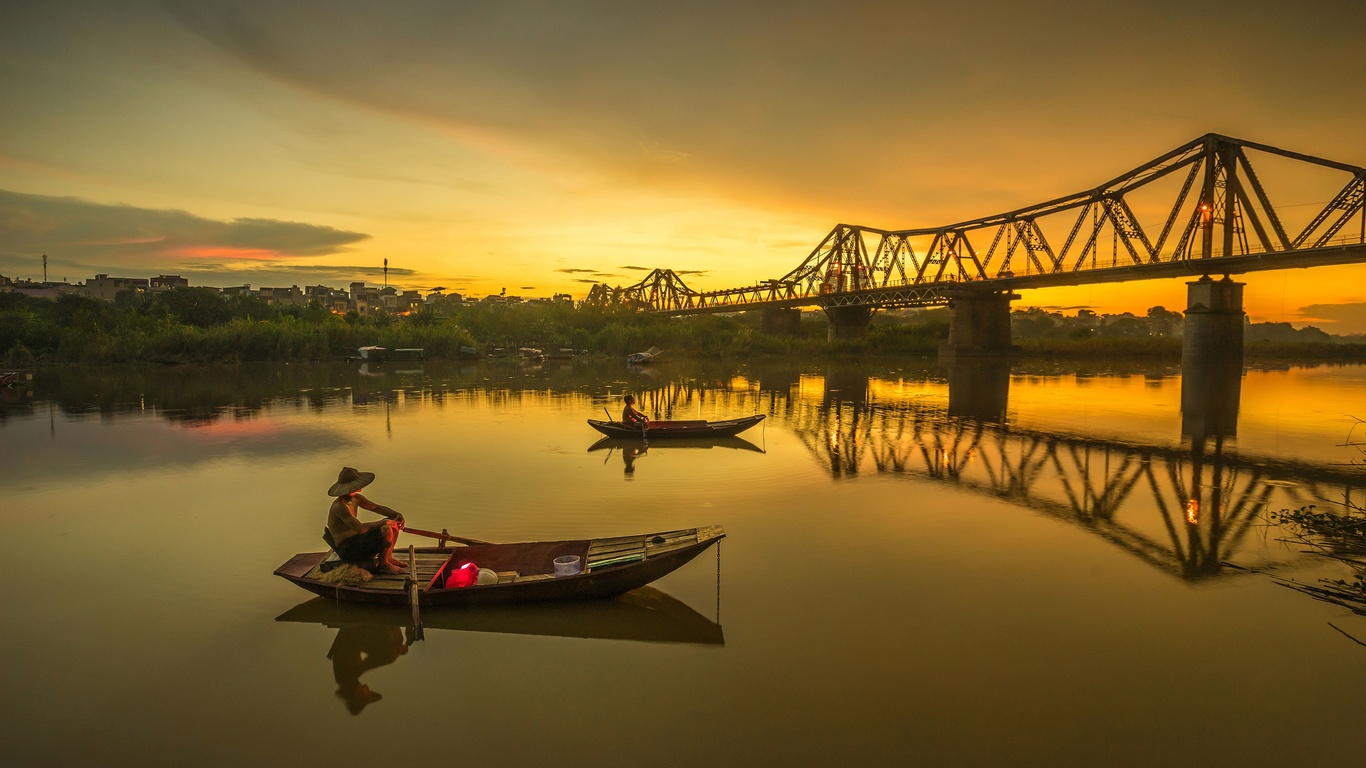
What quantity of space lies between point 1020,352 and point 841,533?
202 feet

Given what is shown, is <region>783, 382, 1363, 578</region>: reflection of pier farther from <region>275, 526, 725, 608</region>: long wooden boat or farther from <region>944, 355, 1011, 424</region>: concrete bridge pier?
<region>275, 526, 725, 608</region>: long wooden boat

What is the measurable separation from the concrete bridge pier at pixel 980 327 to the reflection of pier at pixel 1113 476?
43731 millimetres

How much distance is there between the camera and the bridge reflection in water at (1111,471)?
11180 millimetres

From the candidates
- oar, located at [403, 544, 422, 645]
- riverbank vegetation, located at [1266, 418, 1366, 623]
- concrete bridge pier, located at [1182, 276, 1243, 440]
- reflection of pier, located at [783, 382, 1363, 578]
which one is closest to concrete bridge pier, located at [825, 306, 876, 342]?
concrete bridge pier, located at [1182, 276, 1243, 440]

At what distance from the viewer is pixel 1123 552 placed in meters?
10.5

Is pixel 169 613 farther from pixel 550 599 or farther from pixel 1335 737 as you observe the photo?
pixel 1335 737

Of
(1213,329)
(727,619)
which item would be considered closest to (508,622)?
(727,619)

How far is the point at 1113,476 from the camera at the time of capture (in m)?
15.8

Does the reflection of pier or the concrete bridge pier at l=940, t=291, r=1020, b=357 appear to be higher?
the concrete bridge pier at l=940, t=291, r=1020, b=357

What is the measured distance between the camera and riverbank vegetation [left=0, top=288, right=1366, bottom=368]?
5528 centimetres

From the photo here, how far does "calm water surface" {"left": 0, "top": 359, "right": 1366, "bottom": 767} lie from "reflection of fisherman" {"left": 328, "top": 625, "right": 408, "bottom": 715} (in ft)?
0.13

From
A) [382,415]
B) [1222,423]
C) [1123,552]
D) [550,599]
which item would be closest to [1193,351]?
[1222,423]

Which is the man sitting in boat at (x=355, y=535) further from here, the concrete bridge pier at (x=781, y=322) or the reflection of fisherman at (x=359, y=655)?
the concrete bridge pier at (x=781, y=322)

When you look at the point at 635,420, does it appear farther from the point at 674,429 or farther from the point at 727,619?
the point at 727,619
